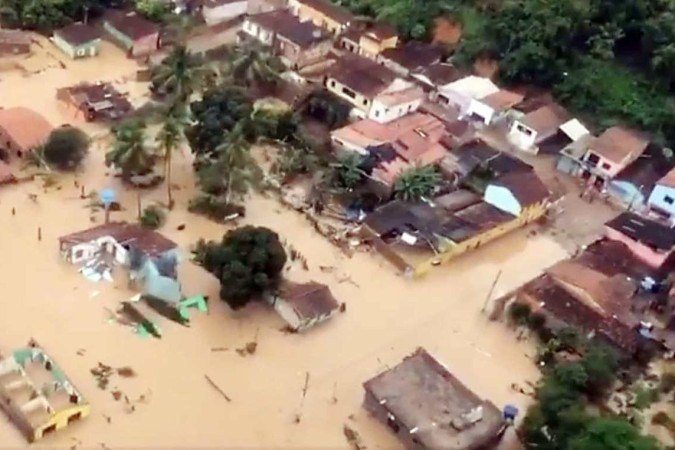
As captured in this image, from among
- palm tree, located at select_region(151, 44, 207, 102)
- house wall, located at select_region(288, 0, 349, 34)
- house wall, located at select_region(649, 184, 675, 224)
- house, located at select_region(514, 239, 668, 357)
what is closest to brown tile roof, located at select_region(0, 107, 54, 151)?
palm tree, located at select_region(151, 44, 207, 102)

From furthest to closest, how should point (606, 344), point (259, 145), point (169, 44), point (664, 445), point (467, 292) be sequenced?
1. point (169, 44)
2. point (259, 145)
3. point (467, 292)
4. point (606, 344)
5. point (664, 445)

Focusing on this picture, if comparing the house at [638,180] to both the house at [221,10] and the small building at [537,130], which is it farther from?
the house at [221,10]

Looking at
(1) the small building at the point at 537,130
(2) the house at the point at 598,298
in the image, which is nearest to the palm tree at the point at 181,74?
(1) the small building at the point at 537,130

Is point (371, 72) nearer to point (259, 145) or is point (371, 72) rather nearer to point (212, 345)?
point (259, 145)

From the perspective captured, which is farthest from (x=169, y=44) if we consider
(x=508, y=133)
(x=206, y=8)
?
(x=508, y=133)

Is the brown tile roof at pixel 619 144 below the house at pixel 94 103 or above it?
above

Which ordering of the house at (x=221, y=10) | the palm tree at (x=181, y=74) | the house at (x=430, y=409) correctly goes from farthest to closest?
1. the house at (x=221, y=10)
2. the palm tree at (x=181, y=74)
3. the house at (x=430, y=409)
